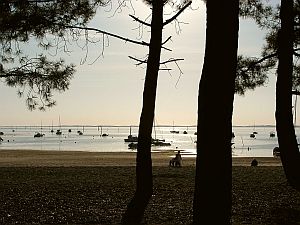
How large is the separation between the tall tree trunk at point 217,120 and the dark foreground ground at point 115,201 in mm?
3196

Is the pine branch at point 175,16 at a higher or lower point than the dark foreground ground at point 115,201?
higher

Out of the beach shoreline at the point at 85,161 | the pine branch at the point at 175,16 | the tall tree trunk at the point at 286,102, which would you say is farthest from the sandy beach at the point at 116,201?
the beach shoreline at the point at 85,161

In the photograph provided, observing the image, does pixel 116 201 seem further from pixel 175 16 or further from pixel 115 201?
pixel 175 16

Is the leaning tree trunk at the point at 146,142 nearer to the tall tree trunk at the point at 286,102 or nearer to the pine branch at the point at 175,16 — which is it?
the pine branch at the point at 175,16

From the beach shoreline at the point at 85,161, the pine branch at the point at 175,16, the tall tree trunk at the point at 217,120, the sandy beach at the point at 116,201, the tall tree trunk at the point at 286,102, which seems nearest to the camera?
the tall tree trunk at the point at 217,120

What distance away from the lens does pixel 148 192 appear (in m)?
7.49

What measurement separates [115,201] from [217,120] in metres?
5.76

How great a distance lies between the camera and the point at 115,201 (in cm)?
991

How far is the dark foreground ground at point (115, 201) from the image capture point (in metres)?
8.15

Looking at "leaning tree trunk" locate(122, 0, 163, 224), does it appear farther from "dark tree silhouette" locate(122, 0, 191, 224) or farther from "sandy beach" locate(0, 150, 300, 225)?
"sandy beach" locate(0, 150, 300, 225)

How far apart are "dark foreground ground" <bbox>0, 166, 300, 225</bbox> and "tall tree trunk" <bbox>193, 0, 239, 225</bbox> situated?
126 inches

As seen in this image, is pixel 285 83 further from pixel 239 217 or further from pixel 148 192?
pixel 148 192

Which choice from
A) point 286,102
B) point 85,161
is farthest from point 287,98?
point 85,161

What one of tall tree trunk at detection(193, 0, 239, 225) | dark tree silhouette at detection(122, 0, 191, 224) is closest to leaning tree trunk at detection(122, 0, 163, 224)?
dark tree silhouette at detection(122, 0, 191, 224)
